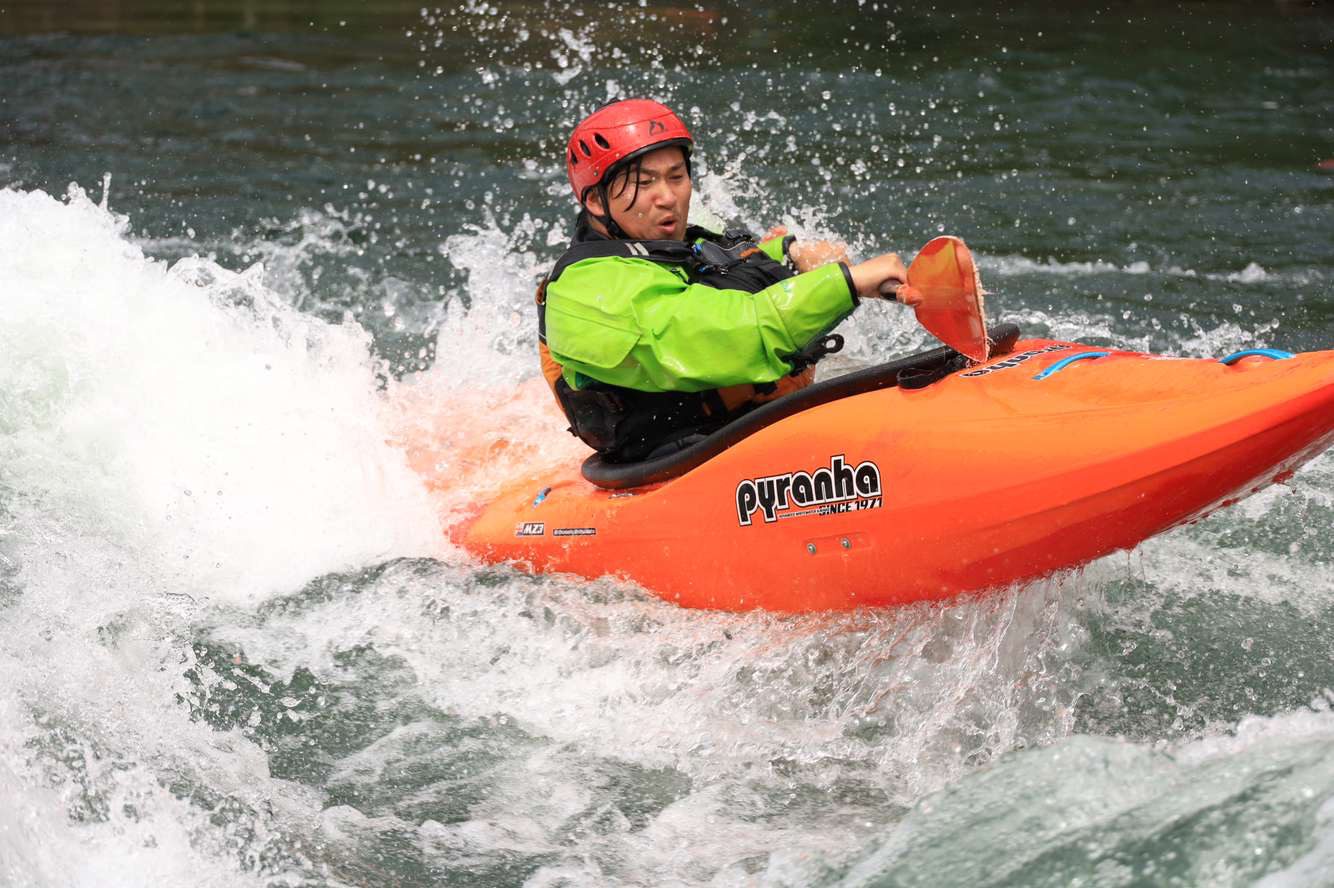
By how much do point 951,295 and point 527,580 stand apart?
1868 millimetres

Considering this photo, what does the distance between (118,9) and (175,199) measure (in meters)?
5.41

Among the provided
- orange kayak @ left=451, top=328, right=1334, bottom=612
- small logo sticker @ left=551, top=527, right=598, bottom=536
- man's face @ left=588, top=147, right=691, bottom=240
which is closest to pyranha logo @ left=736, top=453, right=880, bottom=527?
orange kayak @ left=451, top=328, right=1334, bottom=612

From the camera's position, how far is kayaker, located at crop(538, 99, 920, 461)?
3920 mm

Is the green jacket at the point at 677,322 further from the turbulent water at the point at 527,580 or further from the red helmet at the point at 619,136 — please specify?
the turbulent water at the point at 527,580

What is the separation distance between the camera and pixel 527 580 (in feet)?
15.9

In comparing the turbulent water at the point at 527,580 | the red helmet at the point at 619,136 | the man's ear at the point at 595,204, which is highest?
the red helmet at the point at 619,136

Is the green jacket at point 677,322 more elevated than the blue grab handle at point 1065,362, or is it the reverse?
the green jacket at point 677,322

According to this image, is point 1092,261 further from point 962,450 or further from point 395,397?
point 962,450

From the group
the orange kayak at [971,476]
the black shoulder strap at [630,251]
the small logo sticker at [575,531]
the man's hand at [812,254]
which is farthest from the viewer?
the man's hand at [812,254]

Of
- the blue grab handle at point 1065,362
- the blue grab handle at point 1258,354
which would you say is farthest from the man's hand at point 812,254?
the blue grab handle at point 1258,354

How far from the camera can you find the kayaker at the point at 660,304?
3920 mm

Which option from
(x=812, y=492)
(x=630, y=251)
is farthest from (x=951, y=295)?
(x=630, y=251)

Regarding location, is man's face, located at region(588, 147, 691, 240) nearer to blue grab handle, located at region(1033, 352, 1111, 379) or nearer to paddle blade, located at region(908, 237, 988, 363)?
paddle blade, located at region(908, 237, 988, 363)

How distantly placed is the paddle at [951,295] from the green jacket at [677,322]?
209mm
